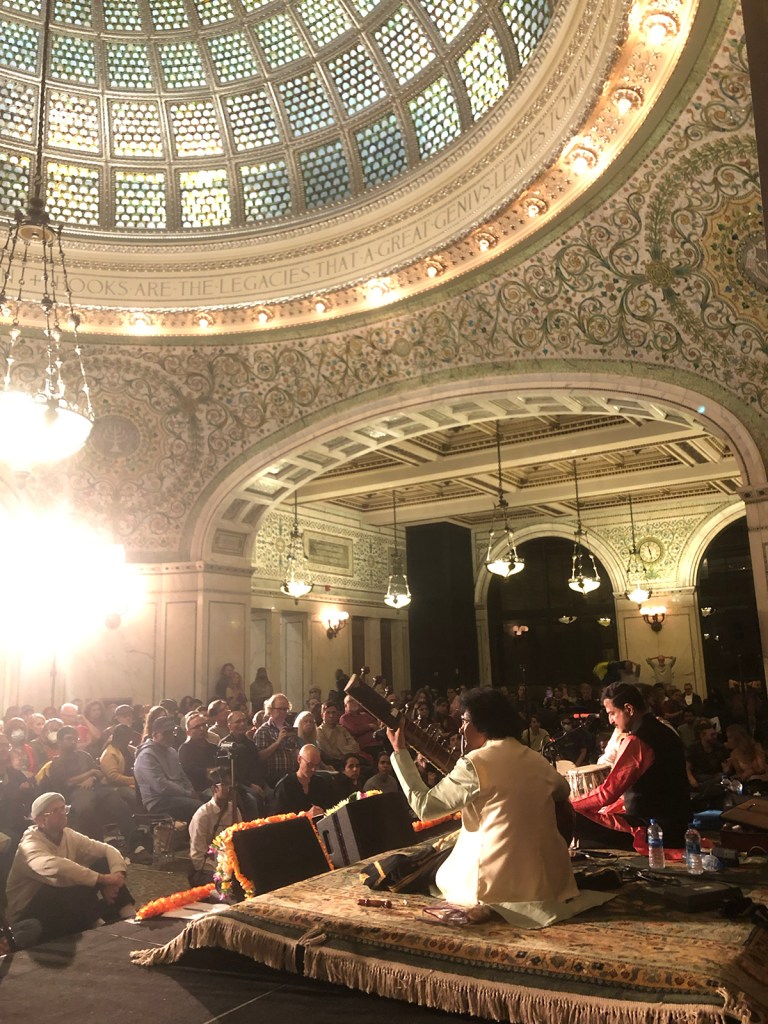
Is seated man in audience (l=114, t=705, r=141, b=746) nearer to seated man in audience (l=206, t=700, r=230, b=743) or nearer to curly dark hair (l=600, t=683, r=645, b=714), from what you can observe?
seated man in audience (l=206, t=700, r=230, b=743)

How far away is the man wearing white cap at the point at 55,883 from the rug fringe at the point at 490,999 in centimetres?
168

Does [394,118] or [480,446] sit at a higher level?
[394,118]

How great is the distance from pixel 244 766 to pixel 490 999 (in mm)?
3800

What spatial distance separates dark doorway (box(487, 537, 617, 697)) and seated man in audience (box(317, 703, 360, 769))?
31.7ft

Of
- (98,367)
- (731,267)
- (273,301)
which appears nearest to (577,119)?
(731,267)

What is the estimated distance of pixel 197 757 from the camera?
7.17 meters

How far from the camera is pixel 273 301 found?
9.75 m

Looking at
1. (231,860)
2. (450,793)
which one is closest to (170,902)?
(231,860)

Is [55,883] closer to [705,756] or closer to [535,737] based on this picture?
[535,737]

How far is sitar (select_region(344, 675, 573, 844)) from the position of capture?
335 centimetres

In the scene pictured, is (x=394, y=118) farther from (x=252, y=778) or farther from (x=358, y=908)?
(x=358, y=908)

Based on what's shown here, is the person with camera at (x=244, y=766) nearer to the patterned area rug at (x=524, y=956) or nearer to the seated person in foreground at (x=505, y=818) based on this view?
the patterned area rug at (x=524, y=956)

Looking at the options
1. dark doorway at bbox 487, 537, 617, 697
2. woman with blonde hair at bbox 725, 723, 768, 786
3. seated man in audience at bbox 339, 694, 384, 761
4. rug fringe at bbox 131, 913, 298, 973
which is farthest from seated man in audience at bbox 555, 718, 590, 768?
dark doorway at bbox 487, 537, 617, 697

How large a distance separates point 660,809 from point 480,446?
870cm
